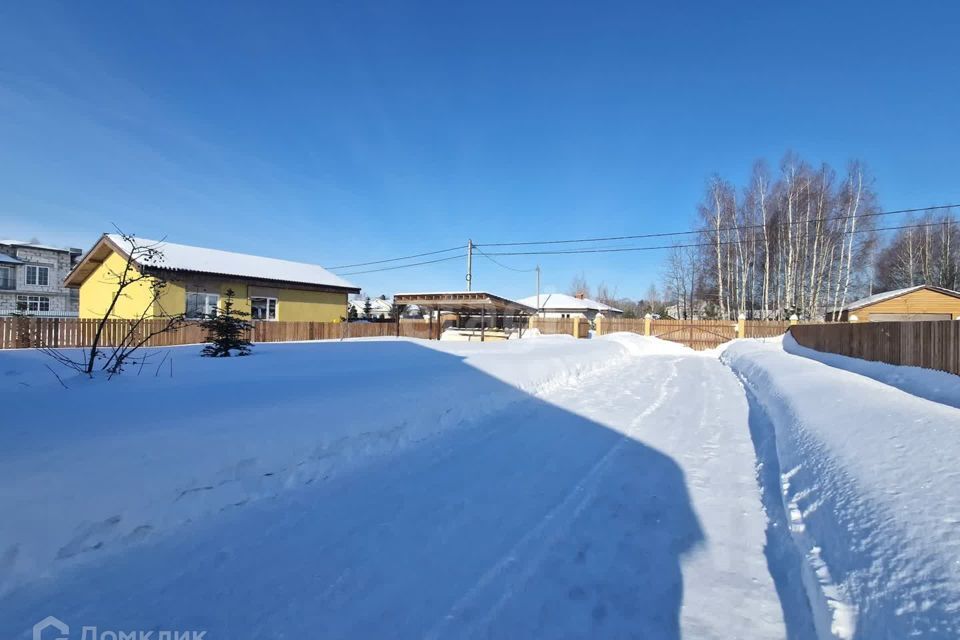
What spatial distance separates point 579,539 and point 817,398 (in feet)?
17.6

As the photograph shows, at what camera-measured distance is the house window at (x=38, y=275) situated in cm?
3793

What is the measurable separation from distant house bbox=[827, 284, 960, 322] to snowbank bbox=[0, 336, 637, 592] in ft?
103

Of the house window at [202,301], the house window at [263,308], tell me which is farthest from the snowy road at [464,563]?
the house window at [263,308]

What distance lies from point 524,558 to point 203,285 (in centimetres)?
2191

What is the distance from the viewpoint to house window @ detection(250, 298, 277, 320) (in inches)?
852

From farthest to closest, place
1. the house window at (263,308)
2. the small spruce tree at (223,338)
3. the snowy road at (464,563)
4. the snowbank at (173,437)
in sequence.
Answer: the house window at (263,308) → the small spruce tree at (223,338) → the snowbank at (173,437) → the snowy road at (464,563)

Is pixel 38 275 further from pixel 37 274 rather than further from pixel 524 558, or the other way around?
pixel 524 558

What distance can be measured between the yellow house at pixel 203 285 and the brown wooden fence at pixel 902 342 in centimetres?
2273

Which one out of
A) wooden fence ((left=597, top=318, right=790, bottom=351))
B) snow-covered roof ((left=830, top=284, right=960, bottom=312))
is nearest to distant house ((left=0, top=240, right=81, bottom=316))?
wooden fence ((left=597, top=318, right=790, bottom=351))

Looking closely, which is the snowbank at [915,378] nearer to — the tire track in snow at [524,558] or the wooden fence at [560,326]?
the tire track in snow at [524,558]

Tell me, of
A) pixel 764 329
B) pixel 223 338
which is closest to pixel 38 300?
pixel 223 338

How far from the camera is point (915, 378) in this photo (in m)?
8.02

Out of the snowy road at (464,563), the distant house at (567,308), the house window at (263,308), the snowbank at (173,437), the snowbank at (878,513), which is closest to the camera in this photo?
the snowbank at (878,513)

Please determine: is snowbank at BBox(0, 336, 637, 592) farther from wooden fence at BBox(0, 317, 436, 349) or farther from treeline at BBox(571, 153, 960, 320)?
treeline at BBox(571, 153, 960, 320)
